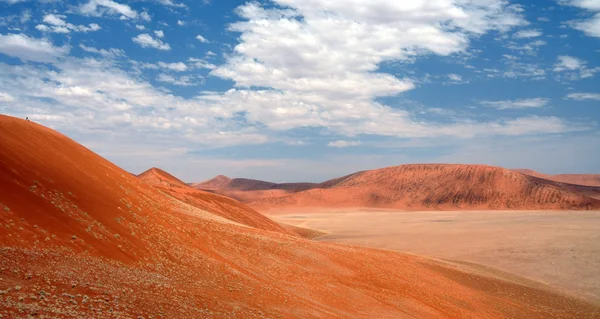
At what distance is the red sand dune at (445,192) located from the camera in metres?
116

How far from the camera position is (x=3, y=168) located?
1546cm

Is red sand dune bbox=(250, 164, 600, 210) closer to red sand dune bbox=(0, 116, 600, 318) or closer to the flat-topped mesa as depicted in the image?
the flat-topped mesa

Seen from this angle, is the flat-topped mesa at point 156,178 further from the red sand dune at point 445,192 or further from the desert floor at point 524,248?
the red sand dune at point 445,192

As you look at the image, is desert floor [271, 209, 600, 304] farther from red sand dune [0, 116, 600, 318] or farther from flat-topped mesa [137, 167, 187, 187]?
flat-topped mesa [137, 167, 187, 187]

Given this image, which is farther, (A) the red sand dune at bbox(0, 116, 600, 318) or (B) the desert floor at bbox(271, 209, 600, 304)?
(B) the desert floor at bbox(271, 209, 600, 304)

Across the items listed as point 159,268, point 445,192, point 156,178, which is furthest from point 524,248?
point 445,192

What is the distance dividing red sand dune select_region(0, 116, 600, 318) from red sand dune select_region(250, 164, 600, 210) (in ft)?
321

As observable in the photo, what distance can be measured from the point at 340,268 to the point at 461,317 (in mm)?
5998

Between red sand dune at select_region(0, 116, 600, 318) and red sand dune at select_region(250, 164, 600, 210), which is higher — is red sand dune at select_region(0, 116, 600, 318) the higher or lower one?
the lower one

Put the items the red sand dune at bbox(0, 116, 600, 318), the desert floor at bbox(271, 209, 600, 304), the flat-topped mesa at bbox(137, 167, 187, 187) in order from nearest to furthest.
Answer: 1. the red sand dune at bbox(0, 116, 600, 318)
2. the desert floor at bbox(271, 209, 600, 304)
3. the flat-topped mesa at bbox(137, 167, 187, 187)

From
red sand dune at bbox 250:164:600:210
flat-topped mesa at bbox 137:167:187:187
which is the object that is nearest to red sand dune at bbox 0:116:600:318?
flat-topped mesa at bbox 137:167:187:187

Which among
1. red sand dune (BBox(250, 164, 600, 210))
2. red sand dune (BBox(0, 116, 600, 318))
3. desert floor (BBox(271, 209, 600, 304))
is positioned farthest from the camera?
red sand dune (BBox(250, 164, 600, 210))

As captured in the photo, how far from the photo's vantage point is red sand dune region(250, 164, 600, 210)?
380 feet

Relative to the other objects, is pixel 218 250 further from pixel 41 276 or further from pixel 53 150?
pixel 41 276
